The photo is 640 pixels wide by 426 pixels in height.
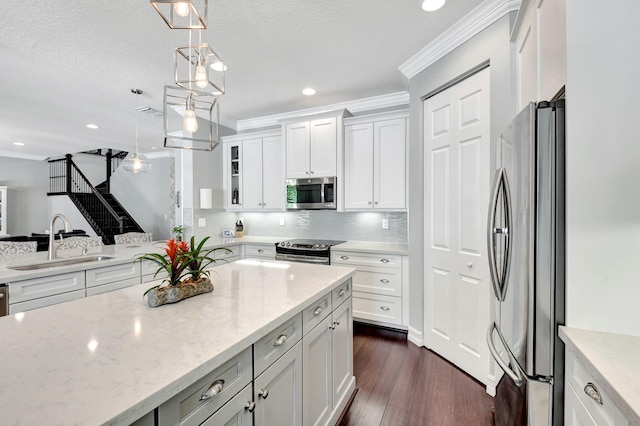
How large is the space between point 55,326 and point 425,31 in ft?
9.56

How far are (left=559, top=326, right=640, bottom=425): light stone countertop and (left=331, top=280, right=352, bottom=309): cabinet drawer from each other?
1.08 metres

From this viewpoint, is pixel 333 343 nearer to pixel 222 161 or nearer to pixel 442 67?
pixel 442 67

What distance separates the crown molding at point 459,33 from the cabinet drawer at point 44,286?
3.53m

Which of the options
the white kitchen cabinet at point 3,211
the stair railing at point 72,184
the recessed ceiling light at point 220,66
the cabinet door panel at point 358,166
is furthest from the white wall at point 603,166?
the white kitchen cabinet at point 3,211

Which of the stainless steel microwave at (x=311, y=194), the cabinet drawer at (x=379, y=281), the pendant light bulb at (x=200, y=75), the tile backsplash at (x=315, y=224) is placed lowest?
the cabinet drawer at (x=379, y=281)

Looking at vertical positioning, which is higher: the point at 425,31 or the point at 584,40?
the point at 425,31

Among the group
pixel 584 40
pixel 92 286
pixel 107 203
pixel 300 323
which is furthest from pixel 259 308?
pixel 107 203

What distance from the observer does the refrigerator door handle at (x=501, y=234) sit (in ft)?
4.45

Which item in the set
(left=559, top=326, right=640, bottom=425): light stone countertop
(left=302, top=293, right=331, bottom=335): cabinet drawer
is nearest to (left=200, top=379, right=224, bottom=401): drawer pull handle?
(left=302, top=293, right=331, bottom=335): cabinet drawer

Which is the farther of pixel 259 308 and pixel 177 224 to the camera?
pixel 177 224

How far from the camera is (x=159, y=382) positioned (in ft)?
2.35

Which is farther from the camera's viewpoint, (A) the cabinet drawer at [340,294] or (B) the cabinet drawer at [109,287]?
(B) the cabinet drawer at [109,287]

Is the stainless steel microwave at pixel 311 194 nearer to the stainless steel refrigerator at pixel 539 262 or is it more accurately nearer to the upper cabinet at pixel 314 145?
the upper cabinet at pixel 314 145

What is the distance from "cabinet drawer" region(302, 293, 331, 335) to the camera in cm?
143
